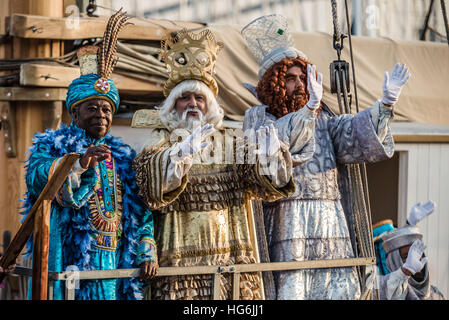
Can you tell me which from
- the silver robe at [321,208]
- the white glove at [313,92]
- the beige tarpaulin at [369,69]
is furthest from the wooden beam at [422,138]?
the white glove at [313,92]

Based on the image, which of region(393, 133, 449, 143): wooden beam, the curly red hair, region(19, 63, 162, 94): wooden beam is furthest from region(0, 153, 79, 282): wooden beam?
region(393, 133, 449, 143): wooden beam

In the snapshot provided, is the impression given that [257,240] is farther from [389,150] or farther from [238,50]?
[238,50]

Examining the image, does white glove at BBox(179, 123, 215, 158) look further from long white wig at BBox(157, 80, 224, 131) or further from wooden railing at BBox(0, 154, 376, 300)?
wooden railing at BBox(0, 154, 376, 300)

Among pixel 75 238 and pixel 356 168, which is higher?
pixel 356 168

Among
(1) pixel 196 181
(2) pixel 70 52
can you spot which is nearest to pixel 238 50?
(2) pixel 70 52

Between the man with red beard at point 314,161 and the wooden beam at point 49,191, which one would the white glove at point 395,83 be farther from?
the wooden beam at point 49,191

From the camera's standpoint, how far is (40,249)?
3205mm

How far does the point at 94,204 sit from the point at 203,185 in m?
0.53

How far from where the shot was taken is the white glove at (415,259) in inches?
215

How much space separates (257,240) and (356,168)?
762 millimetres

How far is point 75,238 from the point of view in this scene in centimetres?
373

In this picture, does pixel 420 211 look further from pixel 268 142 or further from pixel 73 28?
pixel 73 28

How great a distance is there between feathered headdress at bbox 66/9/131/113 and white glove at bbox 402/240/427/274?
2.50 metres

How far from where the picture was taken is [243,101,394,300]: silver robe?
4.31 metres
